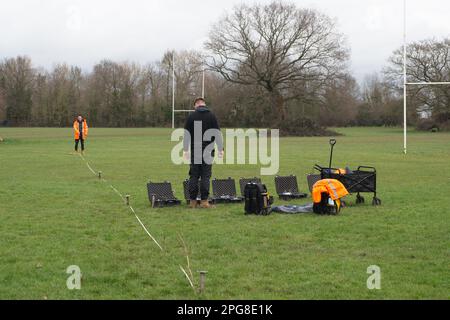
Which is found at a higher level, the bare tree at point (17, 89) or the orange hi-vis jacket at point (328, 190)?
the bare tree at point (17, 89)

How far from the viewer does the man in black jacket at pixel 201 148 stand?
1230cm

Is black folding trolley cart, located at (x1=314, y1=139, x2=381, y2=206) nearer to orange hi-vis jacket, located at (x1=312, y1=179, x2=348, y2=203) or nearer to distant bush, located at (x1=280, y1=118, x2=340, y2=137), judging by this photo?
orange hi-vis jacket, located at (x1=312, y1=179, x2=348, y2=203)

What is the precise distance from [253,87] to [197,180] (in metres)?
56.6

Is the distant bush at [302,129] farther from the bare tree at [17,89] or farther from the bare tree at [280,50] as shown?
the bare tree at [17,89]

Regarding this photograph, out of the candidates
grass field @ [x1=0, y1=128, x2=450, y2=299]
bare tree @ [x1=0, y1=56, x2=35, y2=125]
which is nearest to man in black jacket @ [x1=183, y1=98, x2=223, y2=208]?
grass field @ [x1=0, y1=128, x2=450, y2=299]

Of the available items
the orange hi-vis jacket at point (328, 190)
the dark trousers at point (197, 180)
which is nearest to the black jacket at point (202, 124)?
the dark trousers at point (197, 180)

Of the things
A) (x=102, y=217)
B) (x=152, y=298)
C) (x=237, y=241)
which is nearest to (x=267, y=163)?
(x=102, y=217)

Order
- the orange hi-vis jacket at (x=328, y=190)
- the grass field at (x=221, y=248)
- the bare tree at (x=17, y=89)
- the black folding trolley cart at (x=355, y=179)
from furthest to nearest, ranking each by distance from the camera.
Answer: the bare tree at (x=17, y=89), the black folding trolley cart at (x=355, y=179), the orange hi-vis jacket at (x=328, y=190), the grass field at (x=221, y=248)

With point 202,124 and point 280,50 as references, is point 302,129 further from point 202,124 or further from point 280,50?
point 202,124

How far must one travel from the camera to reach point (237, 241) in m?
8.78

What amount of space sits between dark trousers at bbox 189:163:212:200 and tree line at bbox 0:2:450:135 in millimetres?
50912

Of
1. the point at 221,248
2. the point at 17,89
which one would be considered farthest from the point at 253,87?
the point at 221,248
